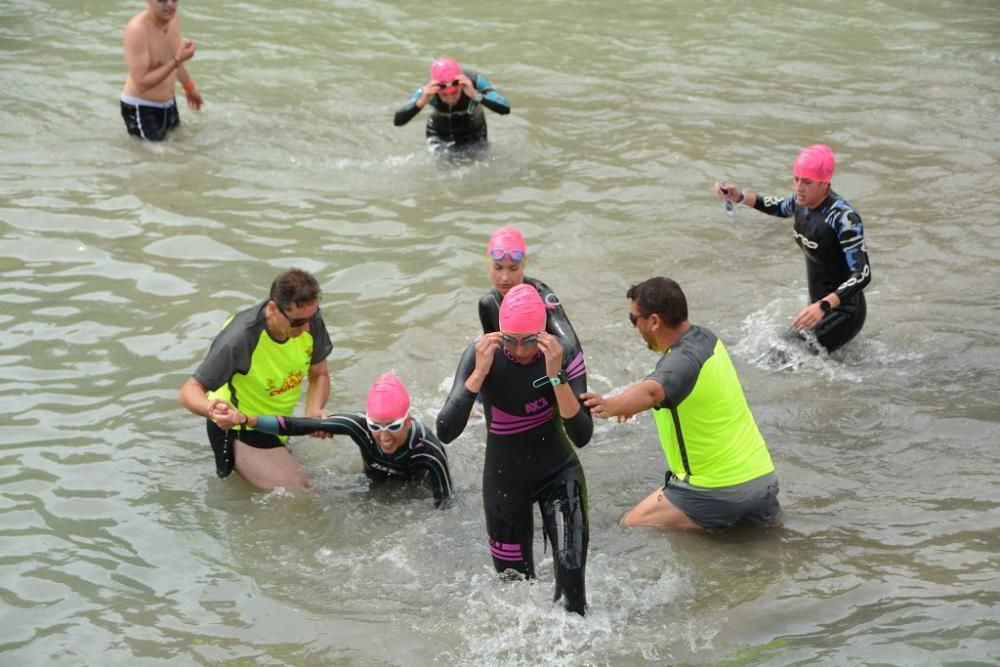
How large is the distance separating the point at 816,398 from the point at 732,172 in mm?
4219

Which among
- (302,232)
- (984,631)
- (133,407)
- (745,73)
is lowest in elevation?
(984,631)

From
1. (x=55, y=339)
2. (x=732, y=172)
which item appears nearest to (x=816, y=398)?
(x=732, y=172)

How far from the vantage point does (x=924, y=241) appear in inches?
413

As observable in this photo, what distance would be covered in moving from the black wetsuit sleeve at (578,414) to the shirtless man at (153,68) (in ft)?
22.9

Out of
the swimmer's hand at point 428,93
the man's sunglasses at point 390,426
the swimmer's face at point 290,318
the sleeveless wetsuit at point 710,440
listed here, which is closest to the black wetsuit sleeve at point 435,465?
the man's sunglasses at point 390,426

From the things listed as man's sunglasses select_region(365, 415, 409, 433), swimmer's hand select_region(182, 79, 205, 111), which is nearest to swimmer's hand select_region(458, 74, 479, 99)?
swimmer's hand select_region(182, 79, 205, 111)

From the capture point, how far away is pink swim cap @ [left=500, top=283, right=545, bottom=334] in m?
5.58

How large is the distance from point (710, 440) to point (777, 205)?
9.44ft

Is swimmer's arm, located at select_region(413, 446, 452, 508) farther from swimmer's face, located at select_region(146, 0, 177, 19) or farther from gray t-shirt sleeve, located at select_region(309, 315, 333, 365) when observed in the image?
swimmer's face, located at select_region(146, 0, 177, 19)

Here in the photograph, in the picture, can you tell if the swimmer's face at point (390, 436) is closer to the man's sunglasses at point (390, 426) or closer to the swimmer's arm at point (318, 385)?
the man's sunglasses at point (390, 426)

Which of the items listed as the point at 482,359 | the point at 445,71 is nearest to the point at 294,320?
the point at 482,359

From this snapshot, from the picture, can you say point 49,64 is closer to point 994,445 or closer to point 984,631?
point 994,445

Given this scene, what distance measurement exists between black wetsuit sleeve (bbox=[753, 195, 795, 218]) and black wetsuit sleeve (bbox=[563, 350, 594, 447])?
10.5 ft

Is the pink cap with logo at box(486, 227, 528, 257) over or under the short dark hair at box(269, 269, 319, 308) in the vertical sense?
over
